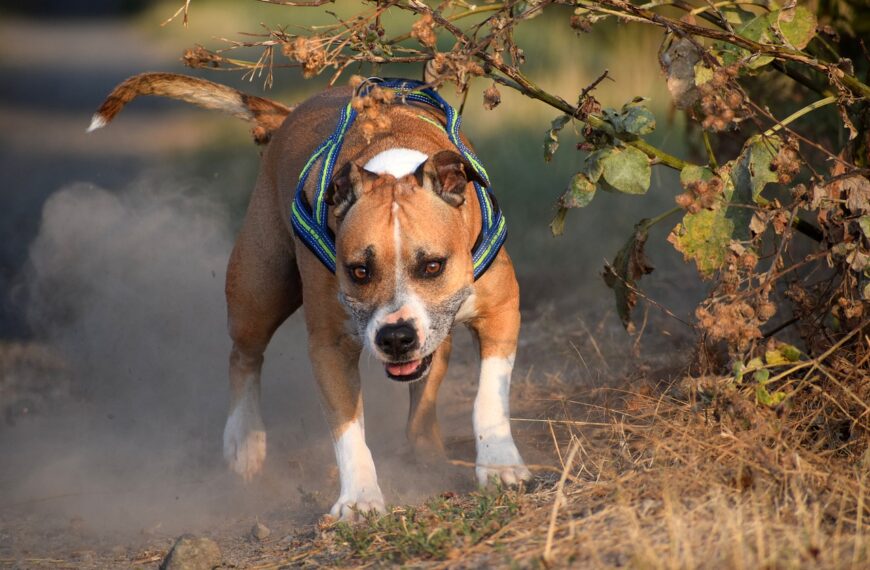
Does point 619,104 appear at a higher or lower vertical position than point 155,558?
higher

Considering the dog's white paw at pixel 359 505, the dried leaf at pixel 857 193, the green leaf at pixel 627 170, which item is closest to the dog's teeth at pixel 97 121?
the dog's white paw at pixel 359 505

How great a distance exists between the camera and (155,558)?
14.9 ft

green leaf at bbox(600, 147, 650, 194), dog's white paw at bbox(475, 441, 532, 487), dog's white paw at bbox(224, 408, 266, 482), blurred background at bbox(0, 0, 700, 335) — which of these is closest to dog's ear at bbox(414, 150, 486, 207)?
green leaf at bbox(600, 147, 650, 194)

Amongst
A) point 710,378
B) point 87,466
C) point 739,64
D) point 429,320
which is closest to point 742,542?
point 710,378

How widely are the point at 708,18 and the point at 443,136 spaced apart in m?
1.29

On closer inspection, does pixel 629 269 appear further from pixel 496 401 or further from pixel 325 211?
pixel 325 211

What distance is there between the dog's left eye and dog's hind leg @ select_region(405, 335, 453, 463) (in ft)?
4.25

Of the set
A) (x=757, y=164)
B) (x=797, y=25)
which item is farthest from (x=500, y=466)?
(x=797, y=25)

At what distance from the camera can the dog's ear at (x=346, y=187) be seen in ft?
14.9

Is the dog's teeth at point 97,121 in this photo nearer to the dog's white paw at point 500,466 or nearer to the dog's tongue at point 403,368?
the dog's tongue at point 403,368

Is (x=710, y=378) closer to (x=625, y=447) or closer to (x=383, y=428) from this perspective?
(x=625, y=447)

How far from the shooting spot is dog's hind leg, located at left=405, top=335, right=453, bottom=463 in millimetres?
5781

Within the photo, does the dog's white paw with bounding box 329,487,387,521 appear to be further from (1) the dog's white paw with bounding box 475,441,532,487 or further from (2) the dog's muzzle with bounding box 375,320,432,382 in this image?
(2) the dog's muzzle with bounding box 375,320,432,382

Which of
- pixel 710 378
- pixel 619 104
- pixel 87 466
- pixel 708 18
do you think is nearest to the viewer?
pixel 710 378
